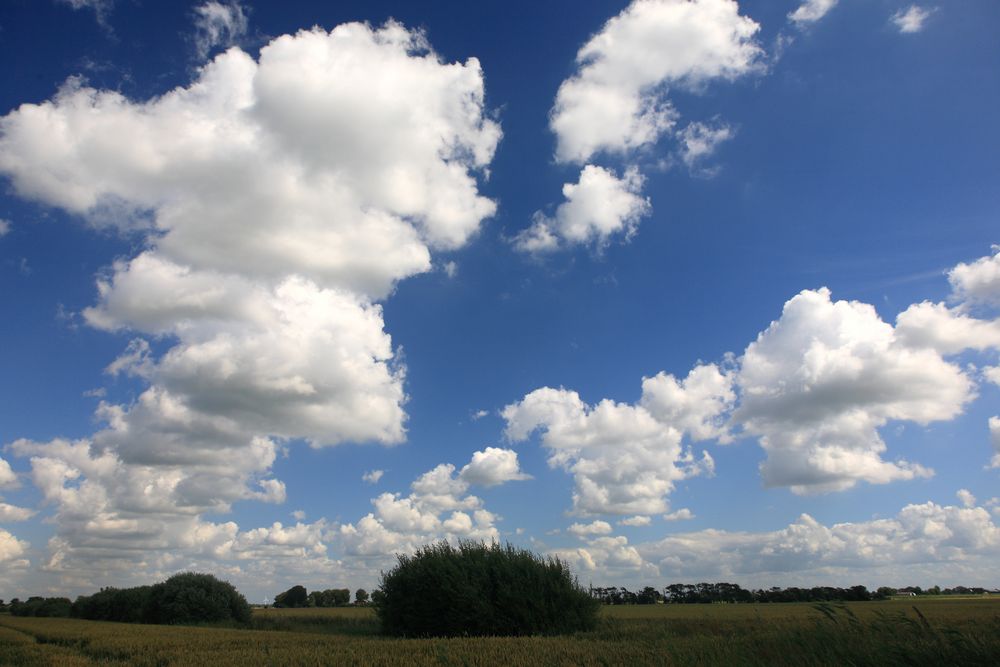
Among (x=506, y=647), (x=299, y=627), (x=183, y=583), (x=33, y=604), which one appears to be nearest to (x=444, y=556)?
(x=506, y=647)

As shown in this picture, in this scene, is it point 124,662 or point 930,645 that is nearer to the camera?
point 930,645

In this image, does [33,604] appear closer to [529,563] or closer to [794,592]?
[529,563]

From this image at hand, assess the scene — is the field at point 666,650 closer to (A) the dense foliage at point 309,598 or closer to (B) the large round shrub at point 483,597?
(B) the large round shrub at point 483,597

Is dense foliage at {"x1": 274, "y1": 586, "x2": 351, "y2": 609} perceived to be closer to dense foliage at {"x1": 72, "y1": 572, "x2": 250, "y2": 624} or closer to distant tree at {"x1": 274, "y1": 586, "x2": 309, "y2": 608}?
distant tree at {"x1": 274, "y1": 586, "x2": 309, "y2": 608}

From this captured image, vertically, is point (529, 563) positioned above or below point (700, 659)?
above

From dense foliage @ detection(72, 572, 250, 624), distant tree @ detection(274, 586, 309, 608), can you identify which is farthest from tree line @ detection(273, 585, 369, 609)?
dense foliage @ detection(72, 572, 250, 624)

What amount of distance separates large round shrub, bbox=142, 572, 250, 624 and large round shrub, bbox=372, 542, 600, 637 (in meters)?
31.0

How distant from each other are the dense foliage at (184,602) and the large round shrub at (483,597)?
31.0 metres

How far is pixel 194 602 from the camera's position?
6388 centimetres

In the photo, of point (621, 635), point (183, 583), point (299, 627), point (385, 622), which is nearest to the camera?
point (621, 635)

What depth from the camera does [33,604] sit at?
9312cm

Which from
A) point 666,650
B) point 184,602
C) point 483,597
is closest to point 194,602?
point 184,602

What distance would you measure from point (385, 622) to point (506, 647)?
25684mm

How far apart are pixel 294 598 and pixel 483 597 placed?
114 metres
